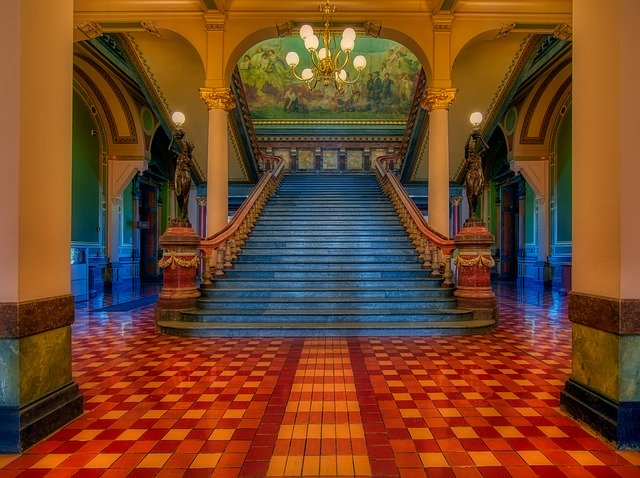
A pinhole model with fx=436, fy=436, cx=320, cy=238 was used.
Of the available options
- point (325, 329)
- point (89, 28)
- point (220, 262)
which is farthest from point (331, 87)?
point (325, 329)

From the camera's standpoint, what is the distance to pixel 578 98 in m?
3.29

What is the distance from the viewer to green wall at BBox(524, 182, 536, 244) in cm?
1452

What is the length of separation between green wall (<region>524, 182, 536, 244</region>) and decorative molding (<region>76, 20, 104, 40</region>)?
1319 cm

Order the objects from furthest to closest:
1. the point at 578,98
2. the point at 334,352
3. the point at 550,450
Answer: the point at 334,352 → the point at 578,98 → the point at 550,450

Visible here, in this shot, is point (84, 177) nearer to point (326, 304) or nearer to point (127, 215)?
point (127, 215)

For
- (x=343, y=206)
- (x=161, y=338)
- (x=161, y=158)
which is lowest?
(x=161, y=338)

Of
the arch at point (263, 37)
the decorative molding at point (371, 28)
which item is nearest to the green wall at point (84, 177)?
the arch at point (263, 37)

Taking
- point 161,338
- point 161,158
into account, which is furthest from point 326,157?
point 161,338

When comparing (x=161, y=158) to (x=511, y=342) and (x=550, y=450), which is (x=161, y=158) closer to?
(x=511, y=342)

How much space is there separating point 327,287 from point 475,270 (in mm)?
2421

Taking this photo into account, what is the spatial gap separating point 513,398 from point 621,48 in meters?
2.71

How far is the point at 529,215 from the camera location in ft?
49.0

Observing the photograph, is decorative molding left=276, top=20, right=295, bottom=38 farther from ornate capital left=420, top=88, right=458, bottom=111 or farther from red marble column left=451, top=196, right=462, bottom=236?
red marble column left=451, top=196, right=462, bottom=236

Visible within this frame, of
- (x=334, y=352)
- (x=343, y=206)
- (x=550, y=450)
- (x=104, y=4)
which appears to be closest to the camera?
(x=550, y=450)
